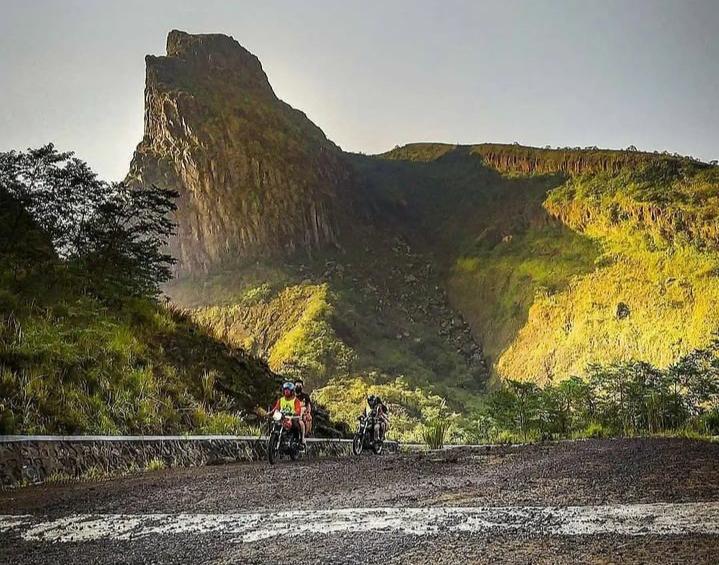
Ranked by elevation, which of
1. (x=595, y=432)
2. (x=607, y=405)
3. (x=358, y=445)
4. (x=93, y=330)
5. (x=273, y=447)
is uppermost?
(x=93, y=330)

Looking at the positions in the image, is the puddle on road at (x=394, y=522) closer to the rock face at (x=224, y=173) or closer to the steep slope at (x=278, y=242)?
the steep slope at (x=278, y=242)

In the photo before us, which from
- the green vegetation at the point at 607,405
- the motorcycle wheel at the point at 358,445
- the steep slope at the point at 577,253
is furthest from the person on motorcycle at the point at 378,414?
the steep slope at the point at 577,253

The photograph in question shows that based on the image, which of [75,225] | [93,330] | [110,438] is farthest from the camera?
[75,225]

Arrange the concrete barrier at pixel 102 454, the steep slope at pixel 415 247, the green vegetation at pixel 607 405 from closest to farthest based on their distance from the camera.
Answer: the concrete barrier at pixel 102 454 → the green vegetation at pixel 607 405 → the steep slope at pixel 415 247

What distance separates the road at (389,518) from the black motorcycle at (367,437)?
7.86 metres

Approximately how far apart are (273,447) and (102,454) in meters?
3.14

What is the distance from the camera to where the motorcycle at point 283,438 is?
12.5m

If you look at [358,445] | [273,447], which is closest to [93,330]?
[273,447]

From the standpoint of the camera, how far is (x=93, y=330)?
13.5 m

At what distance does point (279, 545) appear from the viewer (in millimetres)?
3939

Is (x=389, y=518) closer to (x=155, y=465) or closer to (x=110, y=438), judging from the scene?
(x=110, y=438)

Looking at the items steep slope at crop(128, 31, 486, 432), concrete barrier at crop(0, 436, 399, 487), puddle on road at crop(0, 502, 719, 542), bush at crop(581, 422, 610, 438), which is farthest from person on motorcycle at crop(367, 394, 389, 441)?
steep slope at crop(128, 31, 486, 432)

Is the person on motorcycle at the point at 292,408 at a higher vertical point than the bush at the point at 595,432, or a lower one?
higher

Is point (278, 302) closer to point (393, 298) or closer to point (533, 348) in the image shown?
point (393, 298)
